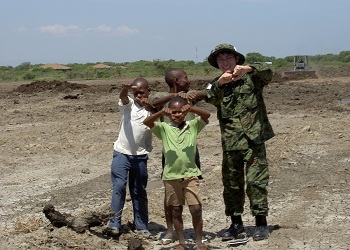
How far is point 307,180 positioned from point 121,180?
11.6 ft

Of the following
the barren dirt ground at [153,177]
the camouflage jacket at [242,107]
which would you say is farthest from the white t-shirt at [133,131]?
the barren dirt ground at [153,177]

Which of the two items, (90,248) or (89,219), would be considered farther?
(89,219)

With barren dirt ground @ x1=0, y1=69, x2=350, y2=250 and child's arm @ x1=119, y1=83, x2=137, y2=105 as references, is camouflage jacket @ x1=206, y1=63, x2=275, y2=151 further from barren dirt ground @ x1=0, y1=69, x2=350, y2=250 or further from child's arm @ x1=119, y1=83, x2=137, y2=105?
barren dirt ground @ x1=0, y1=69, x2=350, y2=250

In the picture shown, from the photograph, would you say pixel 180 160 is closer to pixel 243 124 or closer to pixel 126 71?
pixel 243 124

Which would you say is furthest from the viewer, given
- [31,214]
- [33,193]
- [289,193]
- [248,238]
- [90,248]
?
[33,193]

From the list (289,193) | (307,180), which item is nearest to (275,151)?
(307,180)

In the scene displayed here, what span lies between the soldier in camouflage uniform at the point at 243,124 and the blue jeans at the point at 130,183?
33.9 inches

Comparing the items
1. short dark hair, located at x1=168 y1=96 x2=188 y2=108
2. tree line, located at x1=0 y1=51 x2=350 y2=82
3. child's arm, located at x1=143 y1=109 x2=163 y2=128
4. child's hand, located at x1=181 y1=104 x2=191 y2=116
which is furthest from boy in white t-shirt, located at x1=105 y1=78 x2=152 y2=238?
tree line, located at x1=0 y1=51 x2=350 y2=82

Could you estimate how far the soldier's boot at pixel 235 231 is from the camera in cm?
590

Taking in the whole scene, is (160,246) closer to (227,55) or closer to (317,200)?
(227,55)

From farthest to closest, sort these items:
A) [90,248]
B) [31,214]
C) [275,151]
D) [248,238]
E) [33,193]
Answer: [275,151] → [33,193] → [31,214] → [248,238] → [90,248]

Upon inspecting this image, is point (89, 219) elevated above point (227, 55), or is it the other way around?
point (227, 55)

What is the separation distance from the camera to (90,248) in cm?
554

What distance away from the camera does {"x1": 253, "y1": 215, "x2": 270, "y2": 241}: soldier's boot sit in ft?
19.0
